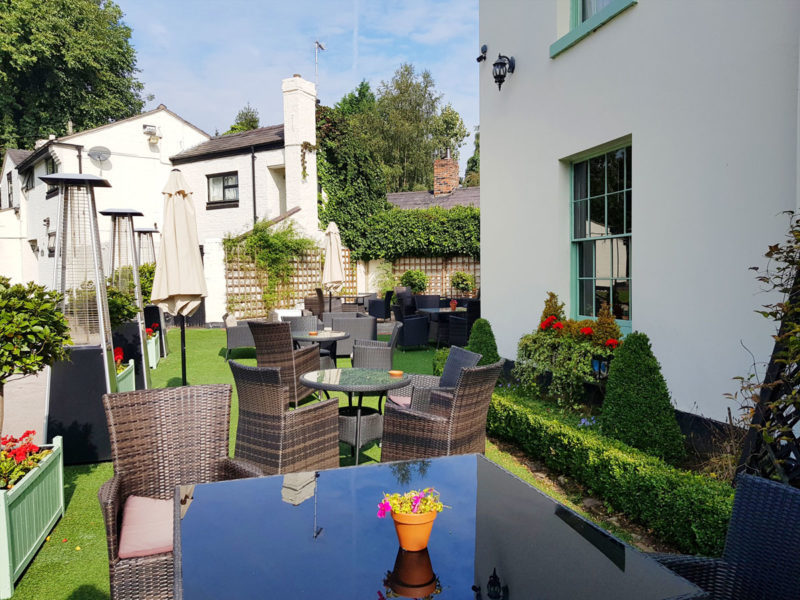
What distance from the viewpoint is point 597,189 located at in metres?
5.46

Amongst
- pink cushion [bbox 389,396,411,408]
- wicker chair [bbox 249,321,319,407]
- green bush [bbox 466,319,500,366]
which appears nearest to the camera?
pink cushion [bbox 389,396,411,408]

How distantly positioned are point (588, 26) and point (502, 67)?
1425mm

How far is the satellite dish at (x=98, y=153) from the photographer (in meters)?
17.9

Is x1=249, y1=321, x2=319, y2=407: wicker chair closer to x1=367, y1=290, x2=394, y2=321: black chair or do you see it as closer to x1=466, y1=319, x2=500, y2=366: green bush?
x1=466, y1=319, x2=500, y2=366: green bush

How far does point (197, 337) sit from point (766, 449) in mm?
11904

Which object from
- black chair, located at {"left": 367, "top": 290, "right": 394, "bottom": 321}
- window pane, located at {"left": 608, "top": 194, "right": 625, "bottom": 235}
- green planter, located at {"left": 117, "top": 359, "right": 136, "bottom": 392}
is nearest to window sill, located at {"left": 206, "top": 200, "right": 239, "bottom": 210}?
black chair, located at {"left": 367, "top": 290, "right": 394, "bottom": 321}

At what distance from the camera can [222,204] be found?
17938 millimetres

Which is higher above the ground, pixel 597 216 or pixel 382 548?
pixel 597 216

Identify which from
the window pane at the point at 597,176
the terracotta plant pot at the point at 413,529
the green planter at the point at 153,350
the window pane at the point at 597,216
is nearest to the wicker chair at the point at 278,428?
the terracotta plant pot at the point at 413,529

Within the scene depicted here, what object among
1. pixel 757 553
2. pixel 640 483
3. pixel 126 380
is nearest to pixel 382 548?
pixel 757 553

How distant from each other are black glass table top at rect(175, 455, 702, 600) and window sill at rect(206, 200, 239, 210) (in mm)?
16702

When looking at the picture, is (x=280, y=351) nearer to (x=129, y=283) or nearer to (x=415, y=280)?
(x=129, y=283)

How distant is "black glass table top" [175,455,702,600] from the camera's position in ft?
4.72

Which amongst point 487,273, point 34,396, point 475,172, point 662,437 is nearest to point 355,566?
point 662,437
